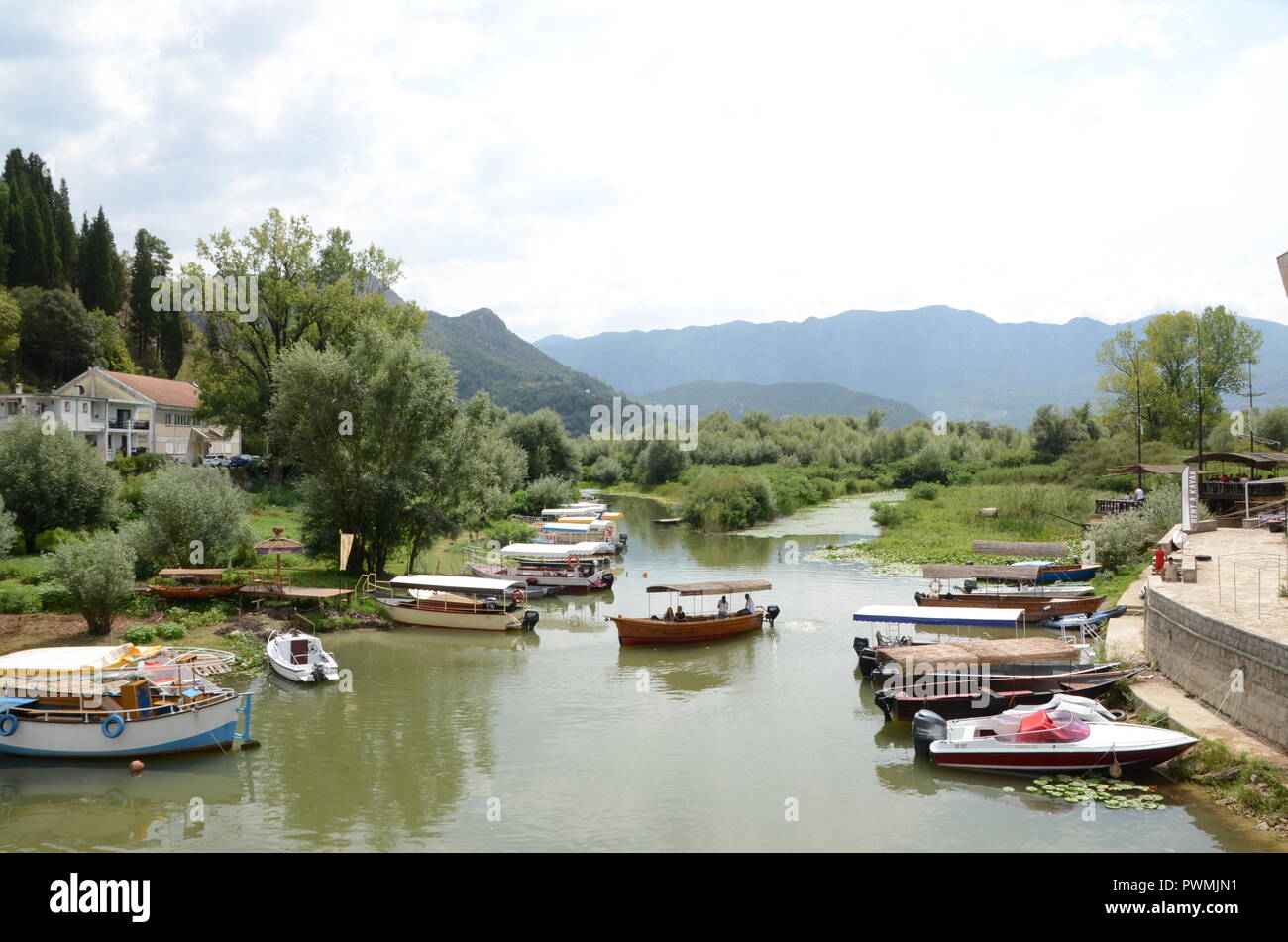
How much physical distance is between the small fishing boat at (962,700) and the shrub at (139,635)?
2178 cm

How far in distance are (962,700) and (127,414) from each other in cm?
5999

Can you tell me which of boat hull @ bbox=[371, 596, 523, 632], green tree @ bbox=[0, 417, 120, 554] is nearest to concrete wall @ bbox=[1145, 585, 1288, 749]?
boat hull @ bbox=[371, 596, 523, 632]

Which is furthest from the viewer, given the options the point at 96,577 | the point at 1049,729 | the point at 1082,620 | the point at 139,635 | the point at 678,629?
the point at 678,629

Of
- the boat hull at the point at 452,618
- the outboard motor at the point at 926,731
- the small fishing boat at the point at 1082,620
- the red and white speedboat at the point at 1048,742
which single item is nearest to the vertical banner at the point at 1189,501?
the small fishing boat at the point at 1082,620

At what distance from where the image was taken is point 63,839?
15.8 metres

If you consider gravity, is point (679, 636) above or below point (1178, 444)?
below

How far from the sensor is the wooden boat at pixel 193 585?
30328 millimetres

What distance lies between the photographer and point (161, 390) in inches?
2638

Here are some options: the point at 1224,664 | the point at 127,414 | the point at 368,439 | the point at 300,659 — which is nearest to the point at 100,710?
the point at 300,659

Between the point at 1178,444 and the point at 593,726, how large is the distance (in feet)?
233

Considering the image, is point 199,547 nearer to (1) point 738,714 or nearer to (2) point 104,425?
(1) point 738,714

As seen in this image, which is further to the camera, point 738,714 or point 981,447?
point 981,447

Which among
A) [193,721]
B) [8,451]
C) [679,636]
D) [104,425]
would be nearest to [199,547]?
[8,451]

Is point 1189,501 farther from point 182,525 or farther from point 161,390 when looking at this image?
point 161,390
